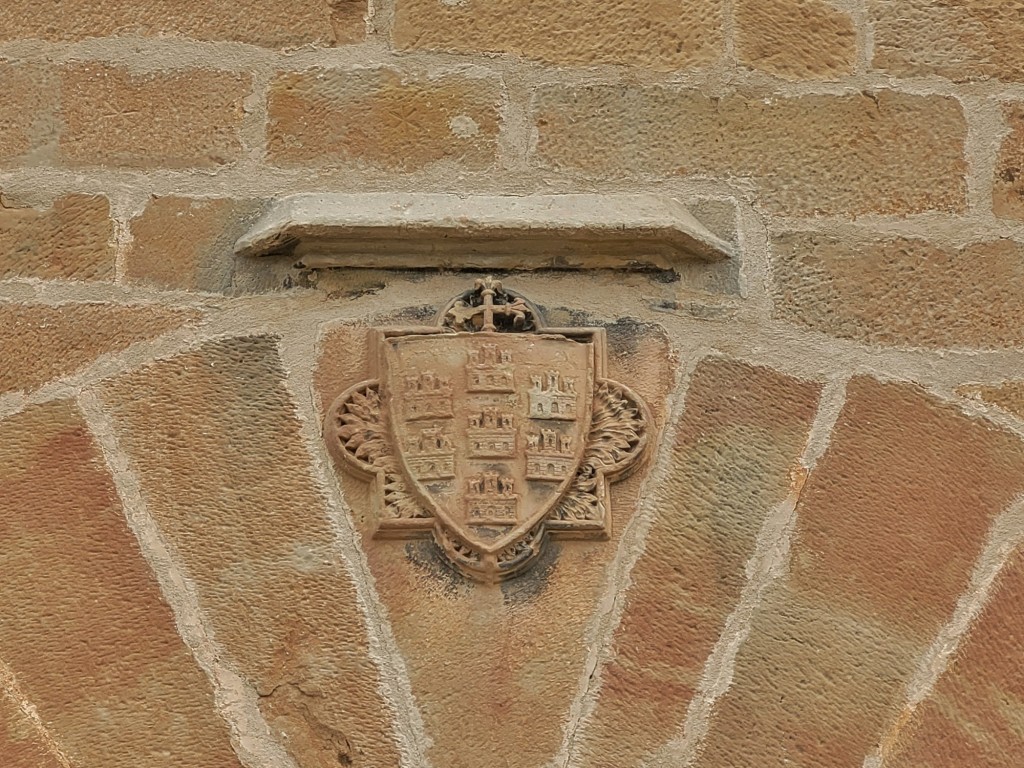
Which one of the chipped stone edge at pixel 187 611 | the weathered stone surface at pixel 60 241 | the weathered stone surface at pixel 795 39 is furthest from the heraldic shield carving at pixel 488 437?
the weathered stone surface at pixel 795 39

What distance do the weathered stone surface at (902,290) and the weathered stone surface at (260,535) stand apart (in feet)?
2.35

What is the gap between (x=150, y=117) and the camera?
2414 millimetres

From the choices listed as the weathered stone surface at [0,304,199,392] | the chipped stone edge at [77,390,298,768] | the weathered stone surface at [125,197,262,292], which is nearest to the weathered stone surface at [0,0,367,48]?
the weathered stone surface at [125,197,262,292]

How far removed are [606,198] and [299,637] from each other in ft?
2.45

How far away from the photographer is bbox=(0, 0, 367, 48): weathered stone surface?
2.45 metres

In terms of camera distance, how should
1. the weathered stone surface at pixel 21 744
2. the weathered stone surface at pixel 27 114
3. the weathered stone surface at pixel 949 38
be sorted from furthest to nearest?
the weathered stone surface at pixel 949 38 < the weathered stone surface at pixel 27 114 < the weathered stone surface at pixel 21 744

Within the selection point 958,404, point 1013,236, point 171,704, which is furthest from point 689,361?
point 171,704

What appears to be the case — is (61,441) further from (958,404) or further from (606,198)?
(958,404)

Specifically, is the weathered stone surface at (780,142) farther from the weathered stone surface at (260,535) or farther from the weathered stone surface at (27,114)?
the weathered stone surface at (27,114)

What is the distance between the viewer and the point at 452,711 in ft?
7.01

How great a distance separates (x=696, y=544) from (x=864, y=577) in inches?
8.7

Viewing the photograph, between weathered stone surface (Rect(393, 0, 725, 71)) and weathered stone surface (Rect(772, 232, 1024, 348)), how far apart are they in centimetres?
33

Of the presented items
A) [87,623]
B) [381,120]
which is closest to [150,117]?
[381,120]

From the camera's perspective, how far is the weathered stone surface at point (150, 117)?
7.87 ft
